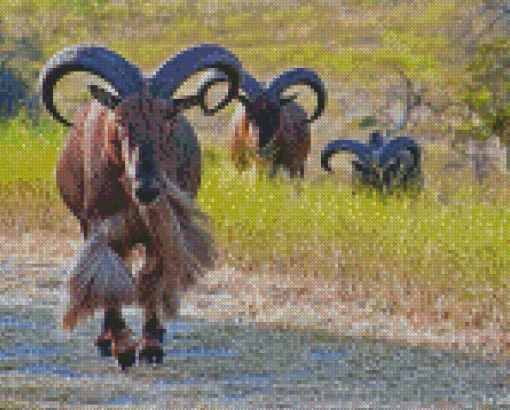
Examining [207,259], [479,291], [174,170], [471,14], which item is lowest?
[479,291]

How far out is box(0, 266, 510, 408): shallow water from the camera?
7301 mm

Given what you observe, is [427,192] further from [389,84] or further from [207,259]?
[389,84]

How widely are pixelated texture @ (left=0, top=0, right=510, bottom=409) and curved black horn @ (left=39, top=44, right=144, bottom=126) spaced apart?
1 centimetres

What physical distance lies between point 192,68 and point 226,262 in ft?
14.5

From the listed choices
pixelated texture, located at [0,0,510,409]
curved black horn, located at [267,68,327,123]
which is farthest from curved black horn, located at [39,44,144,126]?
curved black horn, located at [267,68,327,123]

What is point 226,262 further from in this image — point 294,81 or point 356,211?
point 294,81

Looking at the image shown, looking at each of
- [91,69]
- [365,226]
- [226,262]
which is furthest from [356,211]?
[91,69]

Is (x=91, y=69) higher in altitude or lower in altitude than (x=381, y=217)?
higher

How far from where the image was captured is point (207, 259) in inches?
336

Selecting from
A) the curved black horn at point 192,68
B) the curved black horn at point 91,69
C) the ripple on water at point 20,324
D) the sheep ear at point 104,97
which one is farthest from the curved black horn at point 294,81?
the sheep ear at point 104,97

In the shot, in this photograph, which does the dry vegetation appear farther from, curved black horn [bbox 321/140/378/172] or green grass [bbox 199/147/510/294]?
curved black horn [bbox 321/140/378/172]

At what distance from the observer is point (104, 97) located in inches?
308

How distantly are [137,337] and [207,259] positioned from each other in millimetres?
1013

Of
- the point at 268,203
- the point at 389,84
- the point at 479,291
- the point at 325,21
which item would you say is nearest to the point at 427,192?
the point at 268,203
